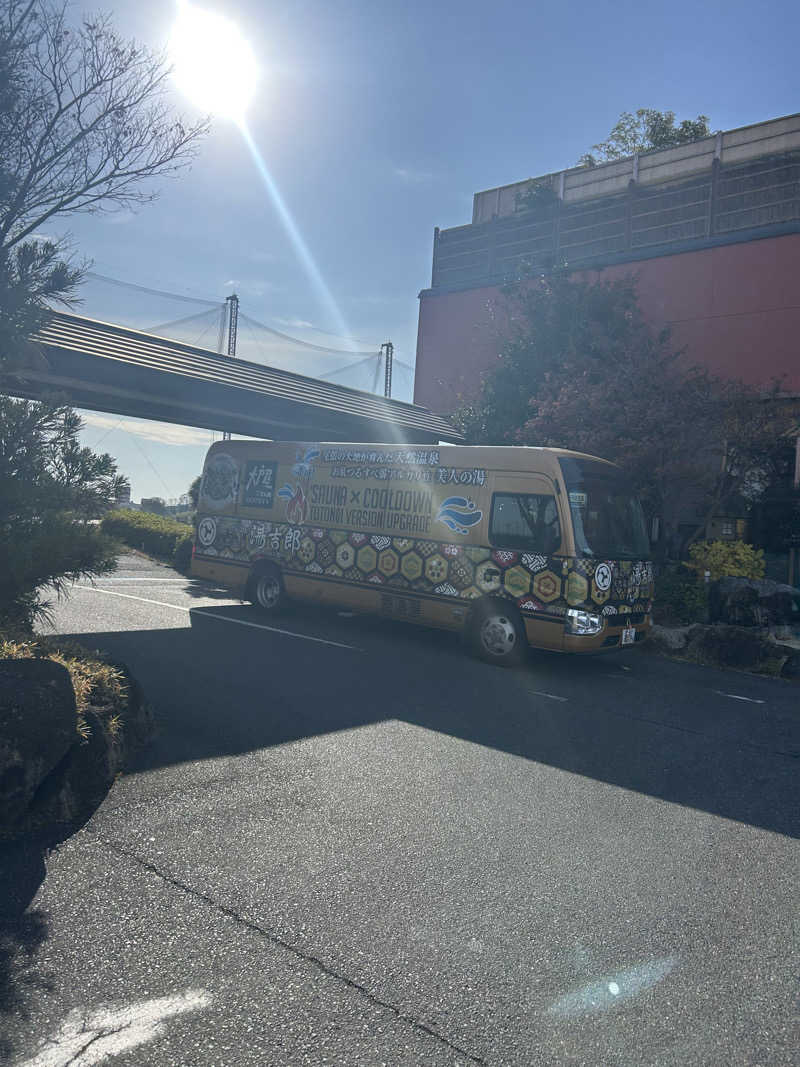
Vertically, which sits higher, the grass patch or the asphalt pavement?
the grass patch

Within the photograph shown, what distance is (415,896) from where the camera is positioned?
3.82 m

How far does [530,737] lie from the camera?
6805 millimetres

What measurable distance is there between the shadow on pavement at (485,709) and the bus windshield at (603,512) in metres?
1.64

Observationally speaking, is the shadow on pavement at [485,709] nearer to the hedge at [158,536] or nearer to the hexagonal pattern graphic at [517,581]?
the hexagonal pattern graphic at [517,581]

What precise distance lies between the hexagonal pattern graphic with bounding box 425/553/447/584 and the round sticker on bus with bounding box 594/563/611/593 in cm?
219

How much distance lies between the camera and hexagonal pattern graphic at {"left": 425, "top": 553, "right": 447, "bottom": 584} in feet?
36.5

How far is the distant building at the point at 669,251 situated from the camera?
20.3 m

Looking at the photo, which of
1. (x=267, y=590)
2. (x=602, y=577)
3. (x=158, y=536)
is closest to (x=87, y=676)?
(x=602, y=577)

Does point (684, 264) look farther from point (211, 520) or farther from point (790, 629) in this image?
point (211, 520)

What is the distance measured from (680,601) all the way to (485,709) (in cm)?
778

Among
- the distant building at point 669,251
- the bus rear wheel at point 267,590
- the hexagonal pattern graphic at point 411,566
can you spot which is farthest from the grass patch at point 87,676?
the distant building at point 669,251

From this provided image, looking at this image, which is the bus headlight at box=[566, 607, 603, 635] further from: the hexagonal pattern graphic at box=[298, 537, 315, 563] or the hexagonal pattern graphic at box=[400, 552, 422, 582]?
the hexagonal pattern graphic at box=[298, 537, 315, 563]

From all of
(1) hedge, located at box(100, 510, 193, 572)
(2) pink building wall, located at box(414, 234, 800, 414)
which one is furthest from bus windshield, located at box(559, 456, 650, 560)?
(1) hedge, located at box(100, 510, 193, 572)

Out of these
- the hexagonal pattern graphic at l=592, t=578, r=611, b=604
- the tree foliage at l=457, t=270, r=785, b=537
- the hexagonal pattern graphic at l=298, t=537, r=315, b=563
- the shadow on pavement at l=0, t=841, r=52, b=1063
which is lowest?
the shadow on pavement at l=0, t=841, r=52, b=1063
